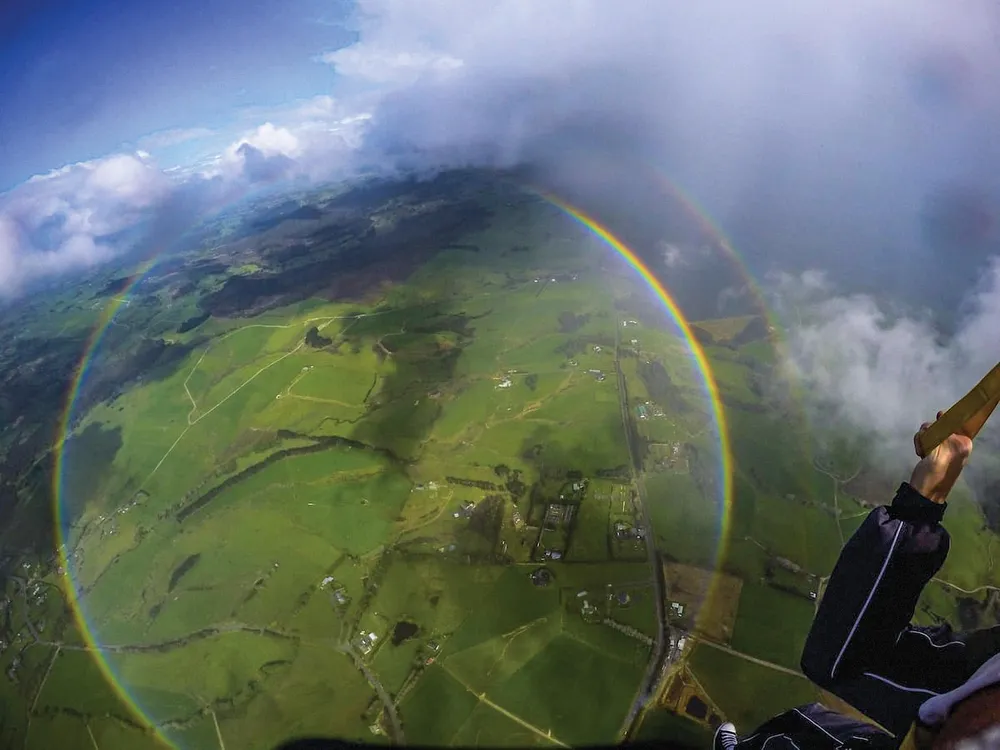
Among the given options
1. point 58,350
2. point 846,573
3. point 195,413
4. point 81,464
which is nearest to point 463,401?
point 195,413

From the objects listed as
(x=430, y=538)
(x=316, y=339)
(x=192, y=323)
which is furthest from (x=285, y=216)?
(x=430, y=538)

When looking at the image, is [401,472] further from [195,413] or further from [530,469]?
[195,413]

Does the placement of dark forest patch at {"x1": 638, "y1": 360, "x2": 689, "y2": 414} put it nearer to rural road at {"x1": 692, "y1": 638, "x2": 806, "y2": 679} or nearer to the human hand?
rural road at {"x1": 692, "y1": 638, "x2": 806, "y2": 679}

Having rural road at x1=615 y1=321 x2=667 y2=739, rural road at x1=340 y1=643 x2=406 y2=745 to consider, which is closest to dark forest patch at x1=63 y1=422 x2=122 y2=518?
rural road at x1=340 y1=643 x2=406 y2=745

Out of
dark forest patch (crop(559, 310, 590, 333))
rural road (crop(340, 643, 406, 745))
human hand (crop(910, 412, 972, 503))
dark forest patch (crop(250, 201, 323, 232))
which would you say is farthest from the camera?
dark forest patch (crop(250, 201, 323, 232))

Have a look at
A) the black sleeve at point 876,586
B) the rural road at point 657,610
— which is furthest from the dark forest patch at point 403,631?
the black sleeve at point 876,586

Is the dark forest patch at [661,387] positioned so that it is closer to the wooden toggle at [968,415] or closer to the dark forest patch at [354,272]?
the wooden toggle at [968,415]

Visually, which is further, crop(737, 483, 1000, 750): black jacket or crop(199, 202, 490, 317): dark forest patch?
crop(199, 202, 490, 317): dark forest patch
